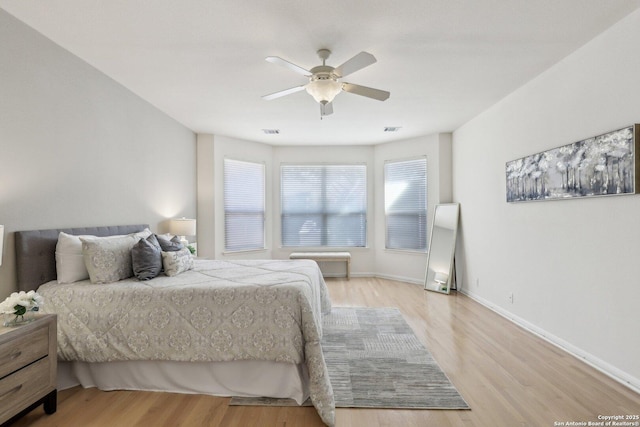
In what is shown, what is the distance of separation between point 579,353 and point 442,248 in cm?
273

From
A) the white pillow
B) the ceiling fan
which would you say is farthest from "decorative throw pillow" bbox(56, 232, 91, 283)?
the ceiling fan

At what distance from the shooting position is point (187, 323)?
7.74ft

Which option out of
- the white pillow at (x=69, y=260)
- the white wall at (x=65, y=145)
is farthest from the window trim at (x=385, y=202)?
the white pillow at (x=69, y=260)

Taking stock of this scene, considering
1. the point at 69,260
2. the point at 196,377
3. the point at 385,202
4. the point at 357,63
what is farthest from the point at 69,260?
the point at 385,202

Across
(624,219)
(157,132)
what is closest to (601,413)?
(624,219)

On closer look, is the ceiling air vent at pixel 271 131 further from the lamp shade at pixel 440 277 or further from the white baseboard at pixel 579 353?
the white baseboard at pixel 579 353

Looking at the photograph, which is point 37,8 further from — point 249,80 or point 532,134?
point 532,134

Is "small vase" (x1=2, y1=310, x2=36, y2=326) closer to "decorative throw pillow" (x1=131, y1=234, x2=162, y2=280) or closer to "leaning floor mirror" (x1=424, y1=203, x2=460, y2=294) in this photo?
"decorative throw pillow" (x1=131, y1=234, x2=162, y2=280)

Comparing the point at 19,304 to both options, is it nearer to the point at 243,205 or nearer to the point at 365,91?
the point at 365,91

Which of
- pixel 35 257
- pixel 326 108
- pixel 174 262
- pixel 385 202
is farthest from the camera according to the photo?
pixel 385 202

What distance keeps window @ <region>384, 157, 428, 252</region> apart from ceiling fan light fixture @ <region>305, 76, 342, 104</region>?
11.6ft

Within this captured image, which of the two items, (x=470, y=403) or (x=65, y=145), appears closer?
(x=470, y=403)

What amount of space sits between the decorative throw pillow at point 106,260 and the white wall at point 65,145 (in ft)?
1.43

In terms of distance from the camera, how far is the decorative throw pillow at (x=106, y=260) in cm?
262
